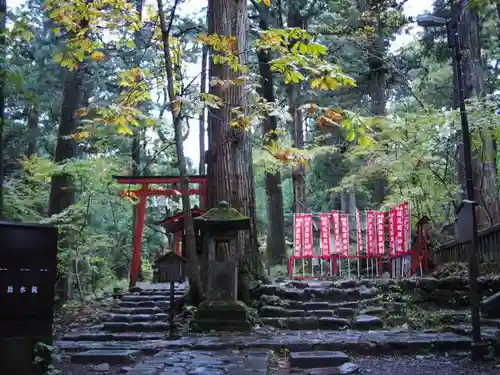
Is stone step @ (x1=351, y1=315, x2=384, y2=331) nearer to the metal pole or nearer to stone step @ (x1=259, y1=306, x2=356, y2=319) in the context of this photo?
stone step @ (x1=259, y1=306, x2=356, y2=319)

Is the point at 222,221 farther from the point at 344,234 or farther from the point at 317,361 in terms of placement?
the point at 344,234

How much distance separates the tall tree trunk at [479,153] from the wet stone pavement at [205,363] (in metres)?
8.14

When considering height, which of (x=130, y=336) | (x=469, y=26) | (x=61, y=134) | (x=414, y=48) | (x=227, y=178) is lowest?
(x=130, y=336)

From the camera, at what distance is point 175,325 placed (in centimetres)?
918

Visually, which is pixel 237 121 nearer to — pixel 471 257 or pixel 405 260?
pixel 471 257

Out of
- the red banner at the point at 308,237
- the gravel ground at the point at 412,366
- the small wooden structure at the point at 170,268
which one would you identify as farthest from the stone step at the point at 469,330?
the red banner at the point at 308,237

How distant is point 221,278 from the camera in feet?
29.9

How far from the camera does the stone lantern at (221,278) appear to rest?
8859 mm

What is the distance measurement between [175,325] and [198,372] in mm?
3739

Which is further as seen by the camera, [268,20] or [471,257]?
[268,20]

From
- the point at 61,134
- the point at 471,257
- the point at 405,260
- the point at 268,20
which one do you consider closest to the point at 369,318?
the point at 471,257

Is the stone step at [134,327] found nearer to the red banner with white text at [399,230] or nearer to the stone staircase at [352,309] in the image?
the stone staircase at [352,309]

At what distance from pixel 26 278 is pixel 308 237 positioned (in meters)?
11.3

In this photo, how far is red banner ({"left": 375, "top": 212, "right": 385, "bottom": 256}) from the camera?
14812mm
